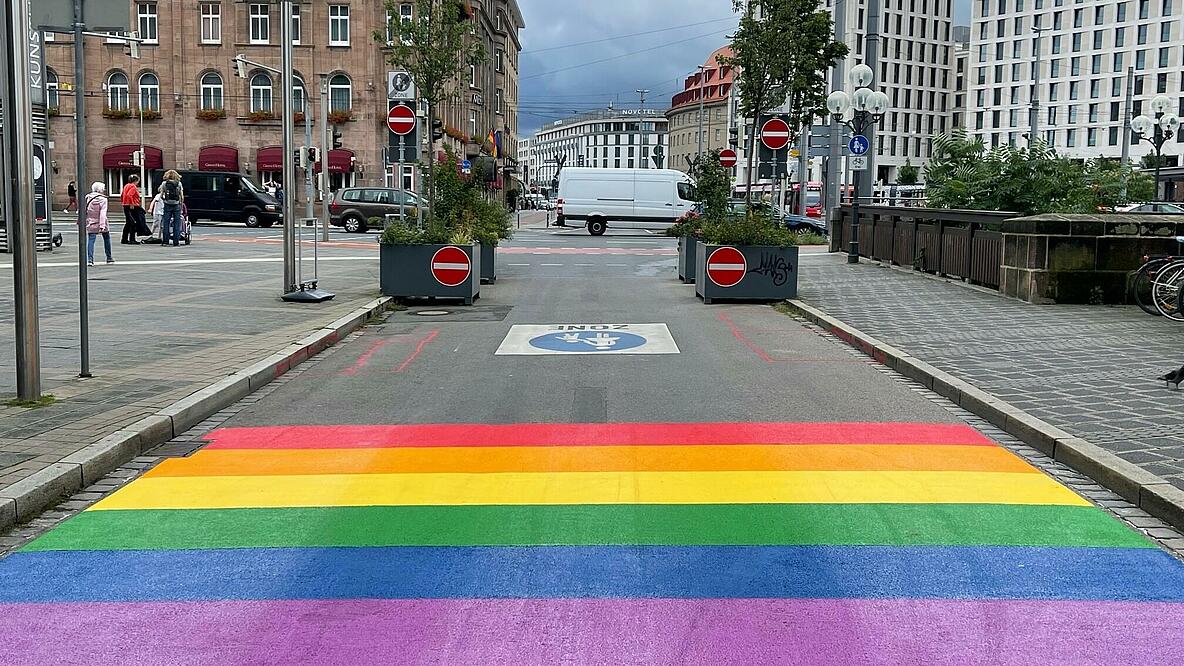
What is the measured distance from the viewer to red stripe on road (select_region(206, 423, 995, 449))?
721cm

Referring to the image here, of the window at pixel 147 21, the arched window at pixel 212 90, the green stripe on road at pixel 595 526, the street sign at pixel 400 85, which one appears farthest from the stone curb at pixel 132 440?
the window at pixel 147 21

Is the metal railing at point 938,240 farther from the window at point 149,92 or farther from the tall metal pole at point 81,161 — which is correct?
the window at point 149,92

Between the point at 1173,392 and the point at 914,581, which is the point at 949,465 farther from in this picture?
the point at 1173,392

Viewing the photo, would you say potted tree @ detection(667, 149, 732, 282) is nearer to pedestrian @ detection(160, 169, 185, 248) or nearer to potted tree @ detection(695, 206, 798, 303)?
potted tree @ detection(695, 206, 798, 303)

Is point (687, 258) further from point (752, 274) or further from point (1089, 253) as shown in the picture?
point (1089, 253)

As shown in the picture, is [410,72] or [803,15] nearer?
[803,15]

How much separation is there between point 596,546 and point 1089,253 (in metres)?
12.0

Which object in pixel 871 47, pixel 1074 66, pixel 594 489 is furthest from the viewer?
pixel 1074 66

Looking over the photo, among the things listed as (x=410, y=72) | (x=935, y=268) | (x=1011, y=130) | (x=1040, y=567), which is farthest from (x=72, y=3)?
(x=1011, y=130)

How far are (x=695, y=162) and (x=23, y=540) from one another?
16.2 meters

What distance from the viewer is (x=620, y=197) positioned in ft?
148

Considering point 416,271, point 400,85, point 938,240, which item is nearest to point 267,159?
Answer: point 400,85

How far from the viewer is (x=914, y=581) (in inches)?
180

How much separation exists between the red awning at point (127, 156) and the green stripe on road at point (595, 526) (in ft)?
193
